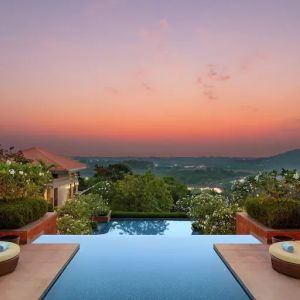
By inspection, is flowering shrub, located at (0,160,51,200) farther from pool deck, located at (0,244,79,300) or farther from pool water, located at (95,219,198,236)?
pool water, located at (95,219,198,236)

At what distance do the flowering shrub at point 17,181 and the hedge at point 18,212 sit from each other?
370 mm

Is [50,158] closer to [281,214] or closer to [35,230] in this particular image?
[35,230]

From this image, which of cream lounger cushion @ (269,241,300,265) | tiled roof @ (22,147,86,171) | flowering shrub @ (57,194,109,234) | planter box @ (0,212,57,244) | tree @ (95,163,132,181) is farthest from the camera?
tree @ (95,163,132,181)

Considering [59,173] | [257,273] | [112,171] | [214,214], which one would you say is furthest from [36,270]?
[112,171]

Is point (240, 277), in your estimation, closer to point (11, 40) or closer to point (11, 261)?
point (11, 261)

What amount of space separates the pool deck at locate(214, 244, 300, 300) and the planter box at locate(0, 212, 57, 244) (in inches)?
134

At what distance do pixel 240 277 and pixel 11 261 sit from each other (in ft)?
10.1

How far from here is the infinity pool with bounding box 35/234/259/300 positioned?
470 centimetres

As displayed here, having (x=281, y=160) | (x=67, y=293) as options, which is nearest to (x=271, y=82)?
(x=281, y=160)

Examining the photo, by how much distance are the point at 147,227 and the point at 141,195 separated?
4007mm

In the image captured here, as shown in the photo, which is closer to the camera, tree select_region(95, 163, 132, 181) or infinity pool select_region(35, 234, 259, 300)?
infinity pool select_region(35, 234, 259, 300)

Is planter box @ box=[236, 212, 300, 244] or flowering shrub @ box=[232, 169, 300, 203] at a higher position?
flowering shrub @ box=[232, 169, 300, 203]

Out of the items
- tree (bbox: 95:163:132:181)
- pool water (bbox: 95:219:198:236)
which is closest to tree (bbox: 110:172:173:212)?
pool water (bbox: 95:219:198:236)

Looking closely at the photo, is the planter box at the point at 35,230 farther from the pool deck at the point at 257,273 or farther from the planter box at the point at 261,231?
the planter box at the point at 261,231
